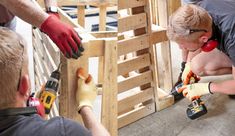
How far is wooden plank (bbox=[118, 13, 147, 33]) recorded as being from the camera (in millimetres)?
1858

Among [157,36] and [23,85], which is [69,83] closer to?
[23,85]

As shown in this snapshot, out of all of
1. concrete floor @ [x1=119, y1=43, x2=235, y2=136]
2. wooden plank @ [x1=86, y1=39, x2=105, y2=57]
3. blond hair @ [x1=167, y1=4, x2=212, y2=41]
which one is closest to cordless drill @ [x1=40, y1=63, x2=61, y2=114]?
wooden plank @ [x1=86, y1=39, x2=105, y2=57]

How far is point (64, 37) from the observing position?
102 cm

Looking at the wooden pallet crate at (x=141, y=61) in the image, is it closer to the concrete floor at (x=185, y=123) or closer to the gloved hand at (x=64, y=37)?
the concrete floor at (x=185, y=123)

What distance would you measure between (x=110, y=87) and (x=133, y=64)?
797 mm

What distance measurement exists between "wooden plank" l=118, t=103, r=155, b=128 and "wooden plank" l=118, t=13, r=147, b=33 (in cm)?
56

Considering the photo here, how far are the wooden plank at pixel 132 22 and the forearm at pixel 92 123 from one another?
85 centimetres

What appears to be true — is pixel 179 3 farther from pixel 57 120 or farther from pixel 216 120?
pixel 57 120

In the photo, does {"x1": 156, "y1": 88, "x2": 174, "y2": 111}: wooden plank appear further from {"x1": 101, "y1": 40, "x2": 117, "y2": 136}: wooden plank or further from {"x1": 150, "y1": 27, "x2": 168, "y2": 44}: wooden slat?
{"x1": 101, "y1": 40, "x2": 117, "y2": 136}: wooden plank

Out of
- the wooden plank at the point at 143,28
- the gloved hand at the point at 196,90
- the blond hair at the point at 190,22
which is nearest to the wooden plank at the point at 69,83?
the blond hair at the point at 190,22

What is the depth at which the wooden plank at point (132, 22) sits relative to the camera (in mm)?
1858

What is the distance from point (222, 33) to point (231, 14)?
0.36 feet

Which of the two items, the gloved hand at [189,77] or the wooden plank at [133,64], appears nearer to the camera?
the wooden plank at [133,64]

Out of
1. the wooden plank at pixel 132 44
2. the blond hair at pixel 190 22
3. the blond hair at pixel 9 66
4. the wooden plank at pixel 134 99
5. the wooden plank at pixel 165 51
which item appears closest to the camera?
the blond hair at pixel 9 66
